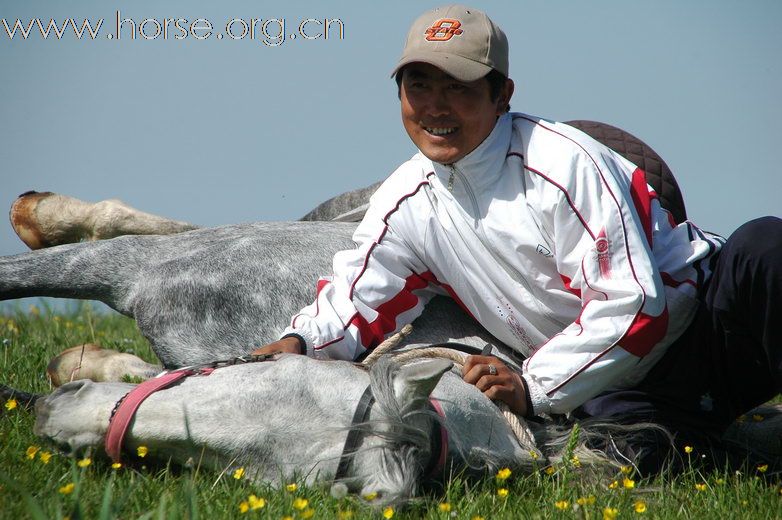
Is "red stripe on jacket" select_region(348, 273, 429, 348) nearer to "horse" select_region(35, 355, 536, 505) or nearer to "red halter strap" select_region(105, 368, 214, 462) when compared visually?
"horse" select_region(35, 355, 536, 505)

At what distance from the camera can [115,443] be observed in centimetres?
244

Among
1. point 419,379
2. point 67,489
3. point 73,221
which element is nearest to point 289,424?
point 419,379

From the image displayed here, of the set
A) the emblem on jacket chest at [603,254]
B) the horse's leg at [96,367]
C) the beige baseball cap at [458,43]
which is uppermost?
the beige baseball cap at [458,43]

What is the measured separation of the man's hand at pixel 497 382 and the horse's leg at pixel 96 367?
194cm

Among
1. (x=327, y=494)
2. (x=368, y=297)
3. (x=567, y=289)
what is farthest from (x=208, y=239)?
(x=327, y=494)

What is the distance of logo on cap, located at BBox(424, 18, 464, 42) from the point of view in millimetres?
3119

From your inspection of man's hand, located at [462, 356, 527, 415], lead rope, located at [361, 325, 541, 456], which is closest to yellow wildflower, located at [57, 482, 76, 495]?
lead rope, located at [361, 325, 541, 456]

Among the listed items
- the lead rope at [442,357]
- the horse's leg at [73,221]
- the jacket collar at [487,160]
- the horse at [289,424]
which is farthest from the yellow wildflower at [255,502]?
the horse's leg at [73,221]

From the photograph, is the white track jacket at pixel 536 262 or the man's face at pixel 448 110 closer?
the white track jacket at pixel 536 262

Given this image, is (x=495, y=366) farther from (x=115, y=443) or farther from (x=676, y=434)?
(x=115, y=443)

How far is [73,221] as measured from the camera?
489 cm

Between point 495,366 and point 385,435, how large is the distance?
2.15ft

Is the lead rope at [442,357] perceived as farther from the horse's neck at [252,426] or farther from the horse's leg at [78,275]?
the horse's leg at [78,275]

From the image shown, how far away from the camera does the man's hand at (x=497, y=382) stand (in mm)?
2842
